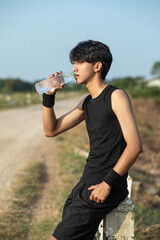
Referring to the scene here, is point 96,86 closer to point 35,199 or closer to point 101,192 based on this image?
point 101,192

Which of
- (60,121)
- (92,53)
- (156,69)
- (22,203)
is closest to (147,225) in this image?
(22,203)

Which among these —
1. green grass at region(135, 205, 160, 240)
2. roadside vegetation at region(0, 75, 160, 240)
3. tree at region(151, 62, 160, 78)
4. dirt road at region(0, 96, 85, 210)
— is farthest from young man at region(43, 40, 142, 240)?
tree at region(151, 62, 160, 78)

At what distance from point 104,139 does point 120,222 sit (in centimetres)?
63

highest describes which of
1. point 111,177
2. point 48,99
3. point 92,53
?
point 92,53

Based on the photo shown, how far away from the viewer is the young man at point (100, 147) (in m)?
1.89

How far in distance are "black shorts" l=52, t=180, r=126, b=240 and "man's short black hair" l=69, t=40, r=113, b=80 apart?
89 cm

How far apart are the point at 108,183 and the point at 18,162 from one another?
495 cm

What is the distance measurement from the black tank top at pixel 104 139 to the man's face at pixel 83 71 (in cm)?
16

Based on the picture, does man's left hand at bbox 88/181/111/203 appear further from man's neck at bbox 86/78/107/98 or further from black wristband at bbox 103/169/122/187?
man's neck at bbox 86/78/107/98

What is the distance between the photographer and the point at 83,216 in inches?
77.2

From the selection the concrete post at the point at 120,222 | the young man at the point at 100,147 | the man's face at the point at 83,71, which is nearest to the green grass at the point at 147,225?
the concrete post at the point at 120,222

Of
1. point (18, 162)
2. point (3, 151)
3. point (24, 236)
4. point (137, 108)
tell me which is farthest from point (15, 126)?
point (24, 236)

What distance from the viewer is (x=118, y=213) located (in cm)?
212

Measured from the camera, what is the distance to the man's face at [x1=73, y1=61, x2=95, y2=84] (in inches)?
82.2
